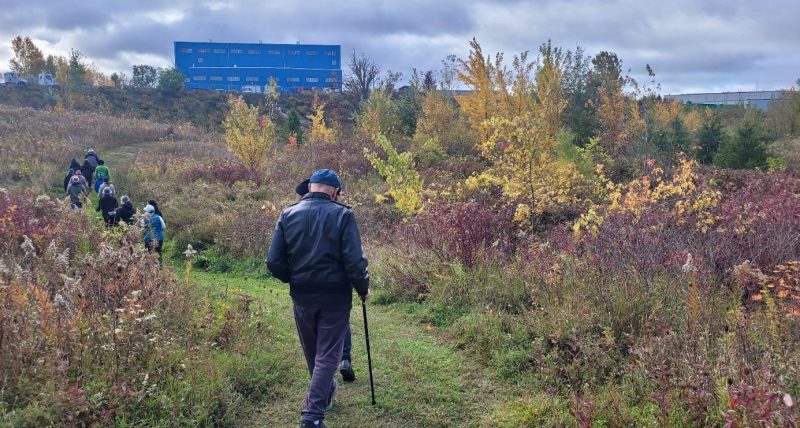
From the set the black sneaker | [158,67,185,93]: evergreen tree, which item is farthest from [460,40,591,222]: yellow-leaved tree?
[158,67,185,93]: evergreen tree

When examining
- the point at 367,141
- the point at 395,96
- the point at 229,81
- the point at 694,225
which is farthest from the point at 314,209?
the point at 229,81

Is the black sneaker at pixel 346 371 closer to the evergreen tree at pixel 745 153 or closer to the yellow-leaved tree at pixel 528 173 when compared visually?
the yellow-leaved tree at pixel 528 173

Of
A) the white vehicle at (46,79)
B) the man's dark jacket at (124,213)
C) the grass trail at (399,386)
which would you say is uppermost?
the white vehicle at (46,79)

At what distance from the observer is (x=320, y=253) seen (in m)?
3.64

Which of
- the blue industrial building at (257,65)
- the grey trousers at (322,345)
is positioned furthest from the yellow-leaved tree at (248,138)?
the blue industrial building at (257,65)

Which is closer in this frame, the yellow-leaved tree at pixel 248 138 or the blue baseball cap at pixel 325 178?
the blue baseball cap at pixel 325 178

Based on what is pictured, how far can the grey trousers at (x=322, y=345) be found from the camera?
12.3 ft

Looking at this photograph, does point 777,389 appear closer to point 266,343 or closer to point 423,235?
point 266,343

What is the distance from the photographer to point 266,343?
5.31 m

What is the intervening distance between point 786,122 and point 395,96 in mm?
32135

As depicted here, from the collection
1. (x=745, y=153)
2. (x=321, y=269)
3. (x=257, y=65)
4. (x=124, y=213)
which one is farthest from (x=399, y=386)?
(x=257, y=65)

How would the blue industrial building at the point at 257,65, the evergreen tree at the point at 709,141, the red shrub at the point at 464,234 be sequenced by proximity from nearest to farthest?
the red shrub at the point at 464,234 → the evergreen tree at the point at 709,141 → the blue industrial building at the point at 257,65

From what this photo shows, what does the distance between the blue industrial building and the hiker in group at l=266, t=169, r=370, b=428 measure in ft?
197

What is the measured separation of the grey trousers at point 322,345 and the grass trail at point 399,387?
35cm
